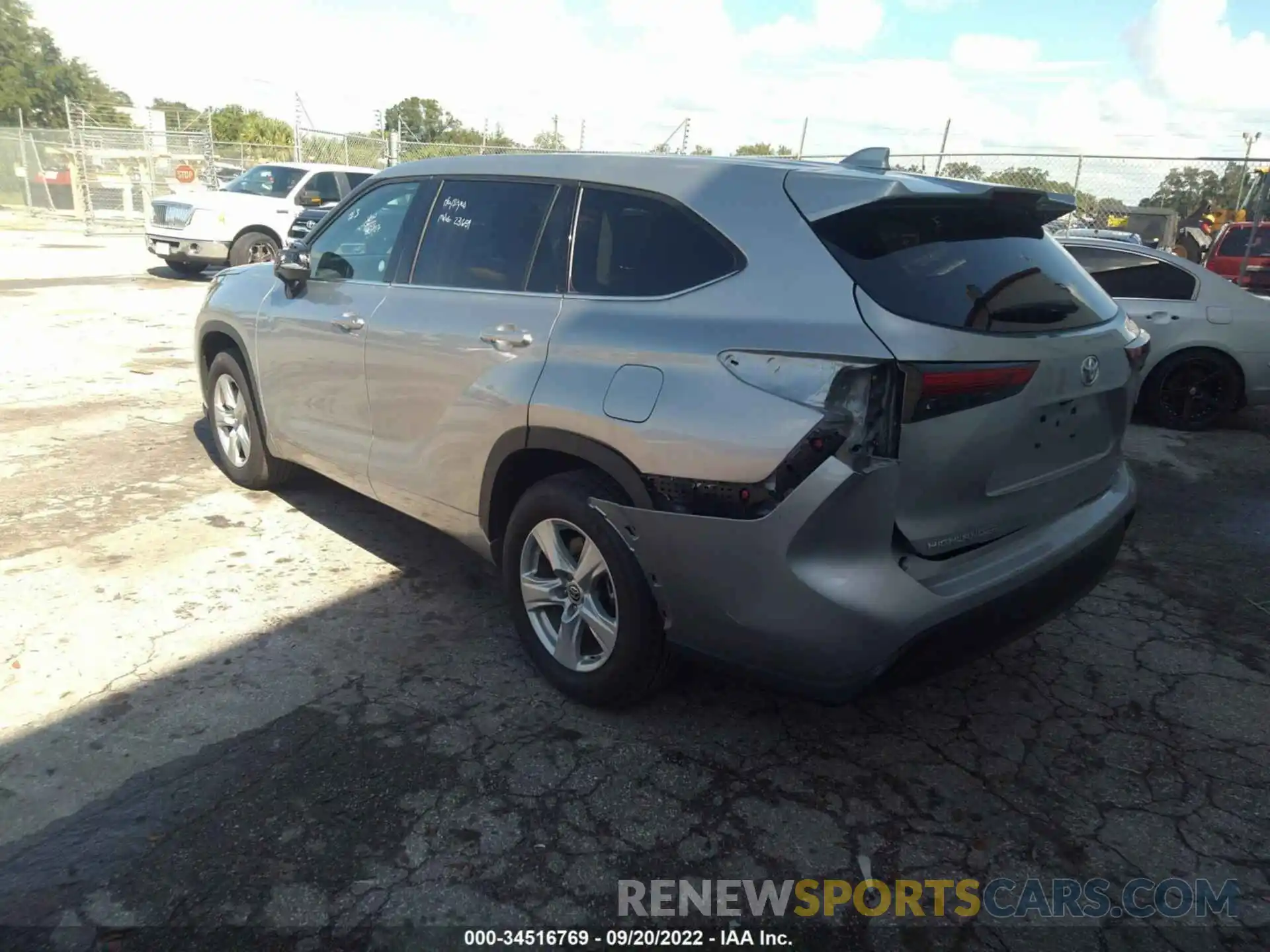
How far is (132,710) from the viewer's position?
306cm

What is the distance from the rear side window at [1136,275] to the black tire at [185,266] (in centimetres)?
1341

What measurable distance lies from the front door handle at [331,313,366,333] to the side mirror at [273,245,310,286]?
489 millimetres

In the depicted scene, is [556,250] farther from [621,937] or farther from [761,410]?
[621,937]

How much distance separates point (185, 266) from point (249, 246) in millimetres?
1977

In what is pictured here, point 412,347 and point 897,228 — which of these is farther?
point 412,347

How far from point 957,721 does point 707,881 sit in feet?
4.04

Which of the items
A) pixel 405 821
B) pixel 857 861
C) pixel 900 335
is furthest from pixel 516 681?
pixel 900 335

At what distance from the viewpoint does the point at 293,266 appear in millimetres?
4281

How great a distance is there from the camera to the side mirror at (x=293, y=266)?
14.1 feet

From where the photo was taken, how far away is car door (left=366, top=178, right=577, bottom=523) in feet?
10.4

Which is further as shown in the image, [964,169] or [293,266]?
[964,169]

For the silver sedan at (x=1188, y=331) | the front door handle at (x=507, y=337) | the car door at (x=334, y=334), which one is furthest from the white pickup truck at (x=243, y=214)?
the front door handle at (x=507, y=337)

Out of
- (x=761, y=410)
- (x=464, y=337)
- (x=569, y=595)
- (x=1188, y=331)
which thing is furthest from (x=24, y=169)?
(x=761, y=410)

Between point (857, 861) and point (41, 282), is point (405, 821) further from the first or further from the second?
point (41, 282)
